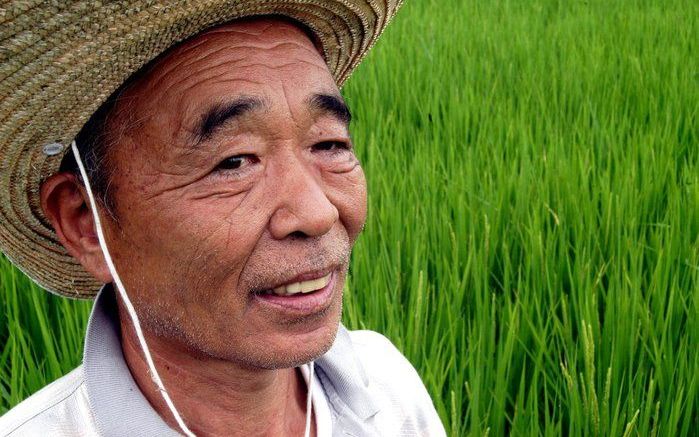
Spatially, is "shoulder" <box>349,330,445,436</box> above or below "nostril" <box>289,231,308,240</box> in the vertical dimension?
below

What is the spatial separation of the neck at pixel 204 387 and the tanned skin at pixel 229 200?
0.07 feet

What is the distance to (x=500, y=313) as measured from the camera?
1.99 m

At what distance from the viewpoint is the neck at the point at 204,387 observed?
3.38ft

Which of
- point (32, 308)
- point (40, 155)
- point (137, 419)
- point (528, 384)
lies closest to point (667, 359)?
point (528, 384)

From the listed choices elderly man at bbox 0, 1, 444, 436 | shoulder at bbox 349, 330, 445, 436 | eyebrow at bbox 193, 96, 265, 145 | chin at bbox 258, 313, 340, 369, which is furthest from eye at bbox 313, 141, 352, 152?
shoulder at bbox 349, 330, 445, 436

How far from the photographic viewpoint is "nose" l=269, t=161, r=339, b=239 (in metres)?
0.92

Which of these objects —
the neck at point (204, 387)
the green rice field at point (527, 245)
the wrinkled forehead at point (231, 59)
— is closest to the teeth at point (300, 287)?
the neck at point (204, 387)

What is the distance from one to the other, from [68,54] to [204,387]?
43 centimetres

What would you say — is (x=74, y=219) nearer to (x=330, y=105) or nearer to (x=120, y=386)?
(x=120, y=386)

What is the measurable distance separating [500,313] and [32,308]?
1.11 m

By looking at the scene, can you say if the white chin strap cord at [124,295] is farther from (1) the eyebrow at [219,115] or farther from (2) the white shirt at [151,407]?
(1) the eyebrow at [219,115]

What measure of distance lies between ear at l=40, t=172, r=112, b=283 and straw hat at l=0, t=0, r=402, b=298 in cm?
2

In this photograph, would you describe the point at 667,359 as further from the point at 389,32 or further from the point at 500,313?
the point at 389,32

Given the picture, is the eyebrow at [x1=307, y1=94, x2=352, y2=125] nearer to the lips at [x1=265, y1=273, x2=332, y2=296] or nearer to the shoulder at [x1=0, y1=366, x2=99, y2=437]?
the lips at [x1=265, y1=273, x2=332, y2=296]
